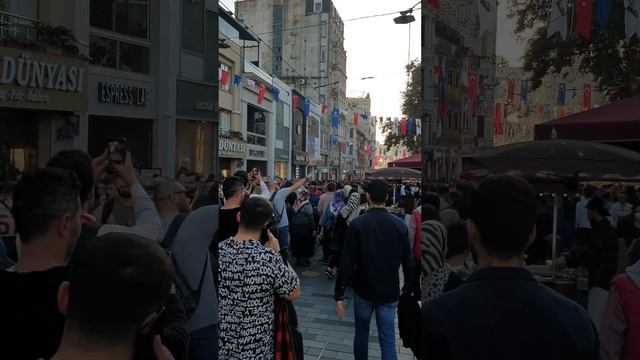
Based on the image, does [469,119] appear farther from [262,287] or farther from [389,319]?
[389,319]

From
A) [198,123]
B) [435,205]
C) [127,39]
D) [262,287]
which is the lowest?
[262,287]

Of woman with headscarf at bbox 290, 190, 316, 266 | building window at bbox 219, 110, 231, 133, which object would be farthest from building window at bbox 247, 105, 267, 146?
woman with headscarf at bbox 290, 190, 316, 266

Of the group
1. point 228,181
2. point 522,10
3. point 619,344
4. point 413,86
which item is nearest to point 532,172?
point 619,344

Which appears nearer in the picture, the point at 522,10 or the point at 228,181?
the point at 522,10

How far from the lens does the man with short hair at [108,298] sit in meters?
1.16

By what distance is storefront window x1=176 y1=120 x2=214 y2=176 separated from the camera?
7.06 ft

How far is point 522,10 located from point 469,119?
744 millimetres

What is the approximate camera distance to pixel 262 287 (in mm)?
3053

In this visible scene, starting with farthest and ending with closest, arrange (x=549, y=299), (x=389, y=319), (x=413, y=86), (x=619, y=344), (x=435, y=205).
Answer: (x=413, y=86), (x=389, y=319), (x=435, y=205), (x=619, y=344), (x=549, y=299)

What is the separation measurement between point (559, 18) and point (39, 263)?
290 cm

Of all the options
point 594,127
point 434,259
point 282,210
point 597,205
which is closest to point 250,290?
point 434,259

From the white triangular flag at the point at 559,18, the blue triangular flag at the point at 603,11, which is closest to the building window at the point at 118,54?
the white triangular flag at the point at 559,18

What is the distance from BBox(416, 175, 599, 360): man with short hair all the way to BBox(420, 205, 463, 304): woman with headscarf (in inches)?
26.4

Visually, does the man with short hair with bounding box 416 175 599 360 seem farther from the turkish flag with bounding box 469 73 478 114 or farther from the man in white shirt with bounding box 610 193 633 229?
the man in white shirt with bounding box 610 193 633 229
